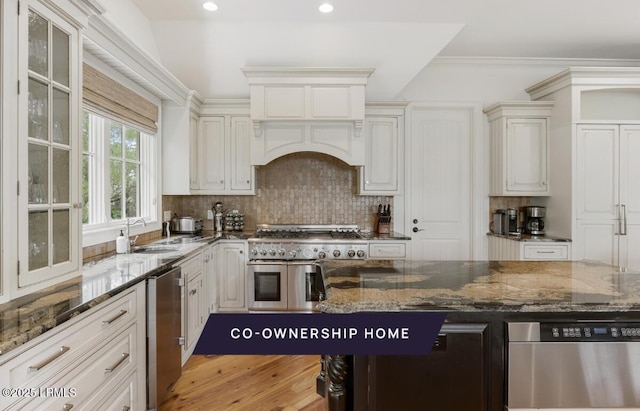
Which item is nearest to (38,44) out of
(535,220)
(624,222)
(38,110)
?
(38,110)

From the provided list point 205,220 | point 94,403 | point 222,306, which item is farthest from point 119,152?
point 94,403

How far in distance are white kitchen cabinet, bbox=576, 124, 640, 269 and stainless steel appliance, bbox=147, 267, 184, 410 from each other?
12.5ft

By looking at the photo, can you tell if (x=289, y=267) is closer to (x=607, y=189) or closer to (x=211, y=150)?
(x=211, y=150)

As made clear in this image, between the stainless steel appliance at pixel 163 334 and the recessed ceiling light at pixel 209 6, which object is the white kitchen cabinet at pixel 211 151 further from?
the stainless steel appliance at pixel 163 334

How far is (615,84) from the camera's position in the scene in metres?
3.81

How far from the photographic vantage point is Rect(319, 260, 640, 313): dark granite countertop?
4.64 ft

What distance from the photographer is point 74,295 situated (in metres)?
1.54

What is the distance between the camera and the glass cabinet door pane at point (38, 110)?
158cm

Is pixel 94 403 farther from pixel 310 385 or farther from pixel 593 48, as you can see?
pixel 593 48

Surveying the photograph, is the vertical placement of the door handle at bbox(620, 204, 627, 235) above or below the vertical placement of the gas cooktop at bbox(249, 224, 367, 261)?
above

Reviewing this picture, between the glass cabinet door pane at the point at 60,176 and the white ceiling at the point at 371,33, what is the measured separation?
1881 millimetres

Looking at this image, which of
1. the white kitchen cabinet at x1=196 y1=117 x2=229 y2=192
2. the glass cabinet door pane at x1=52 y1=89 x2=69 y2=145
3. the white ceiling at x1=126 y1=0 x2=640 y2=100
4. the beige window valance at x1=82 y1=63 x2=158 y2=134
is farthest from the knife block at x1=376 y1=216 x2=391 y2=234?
the glass cabinet door pane at x1=52 y1=89 x2=69 y2=145

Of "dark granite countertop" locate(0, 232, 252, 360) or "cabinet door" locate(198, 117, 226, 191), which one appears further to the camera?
"cabinet door" locate(198, 117, 226, 191)

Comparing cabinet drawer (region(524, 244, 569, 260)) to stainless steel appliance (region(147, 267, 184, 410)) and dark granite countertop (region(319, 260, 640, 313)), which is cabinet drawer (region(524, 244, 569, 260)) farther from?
stainless steel appliance (region(147, 267, 184, 410))
